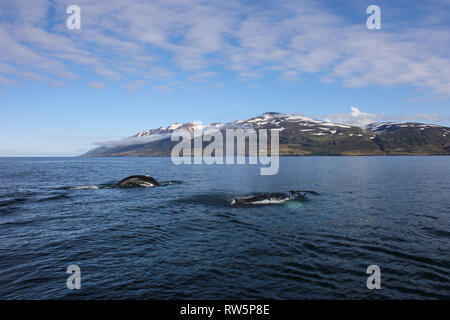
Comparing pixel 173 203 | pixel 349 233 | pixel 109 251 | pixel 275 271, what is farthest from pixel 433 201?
pixel 109 251

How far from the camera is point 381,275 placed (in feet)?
48.0

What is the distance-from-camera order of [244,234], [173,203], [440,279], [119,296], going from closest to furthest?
[119,296] < [440,279] < [244,234] < [173,203]

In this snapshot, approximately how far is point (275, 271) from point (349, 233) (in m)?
10.5

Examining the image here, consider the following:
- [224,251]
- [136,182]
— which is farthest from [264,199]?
[136,182]

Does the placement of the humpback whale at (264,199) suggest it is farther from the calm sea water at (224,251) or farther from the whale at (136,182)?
the whale at (136,182)

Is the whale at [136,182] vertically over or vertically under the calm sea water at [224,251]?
over

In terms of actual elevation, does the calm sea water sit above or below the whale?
below

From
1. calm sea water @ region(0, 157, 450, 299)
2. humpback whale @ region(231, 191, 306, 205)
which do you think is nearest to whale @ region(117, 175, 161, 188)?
calm sea water @ region(0, 157, 450, 299)

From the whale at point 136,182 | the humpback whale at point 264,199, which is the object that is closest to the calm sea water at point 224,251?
the humpback whale at point 264,199

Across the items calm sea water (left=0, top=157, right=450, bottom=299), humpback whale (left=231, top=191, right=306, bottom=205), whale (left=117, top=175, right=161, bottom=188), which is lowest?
calm sea water (left=0, top=157, right=450, bottom=299)

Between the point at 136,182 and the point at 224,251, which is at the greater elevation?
the point at 136,182

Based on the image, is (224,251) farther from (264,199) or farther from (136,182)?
(136,182)

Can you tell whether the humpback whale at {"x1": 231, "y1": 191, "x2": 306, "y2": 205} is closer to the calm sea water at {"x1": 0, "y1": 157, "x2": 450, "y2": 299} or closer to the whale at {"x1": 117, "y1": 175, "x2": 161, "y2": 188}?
the calm sea water at {"x1": 0, "y1": 157, "x2": 450, "y2": 299}
